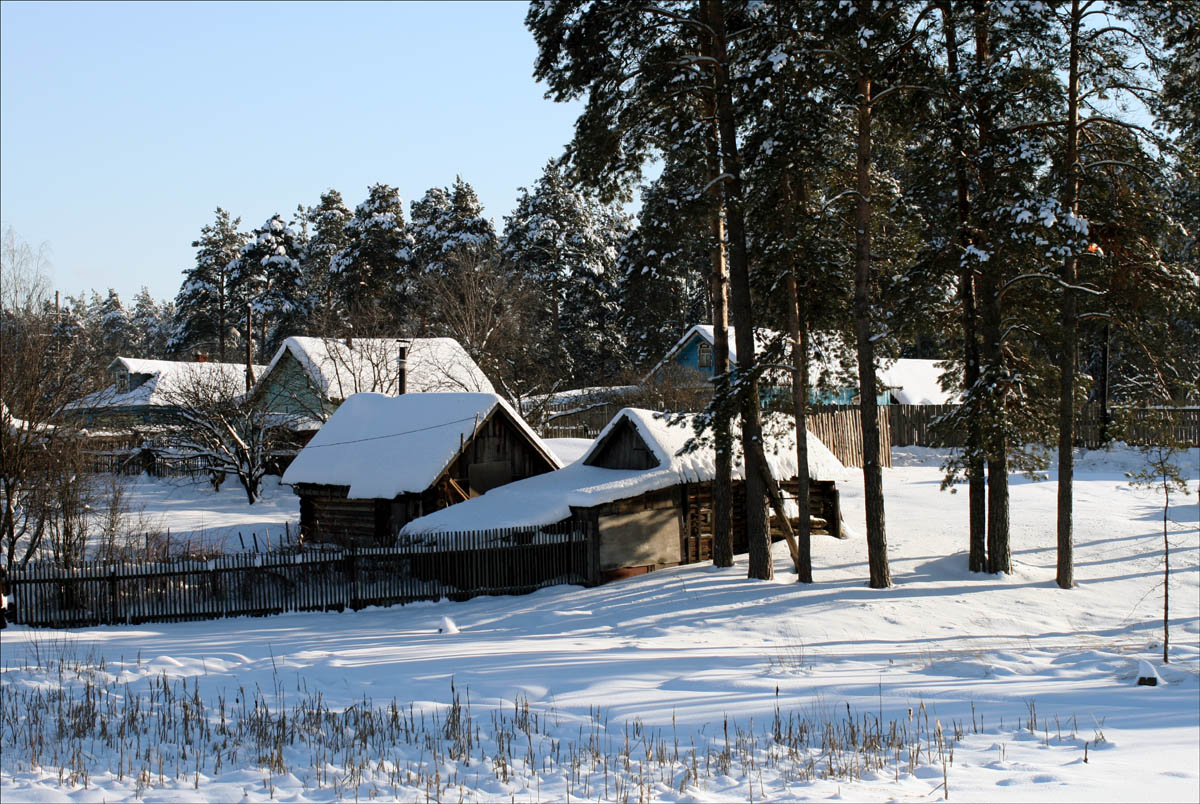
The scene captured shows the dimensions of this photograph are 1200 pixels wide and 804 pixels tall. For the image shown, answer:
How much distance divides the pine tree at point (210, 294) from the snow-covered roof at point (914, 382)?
151 feet

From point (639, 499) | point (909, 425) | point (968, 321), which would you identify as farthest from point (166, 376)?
point (968, 321)

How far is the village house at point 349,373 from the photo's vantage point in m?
41.9

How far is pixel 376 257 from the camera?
59688mm

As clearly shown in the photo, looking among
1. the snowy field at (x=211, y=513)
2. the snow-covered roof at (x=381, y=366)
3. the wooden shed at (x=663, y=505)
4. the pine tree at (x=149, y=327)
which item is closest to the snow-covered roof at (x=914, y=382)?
the snow-covered roof at (x=381, y=366)

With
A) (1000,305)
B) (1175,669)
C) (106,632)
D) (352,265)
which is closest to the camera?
(1175,669)

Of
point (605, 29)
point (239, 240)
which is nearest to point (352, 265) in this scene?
point (239, 240)

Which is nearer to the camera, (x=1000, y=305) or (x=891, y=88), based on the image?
(x=891, y=88)

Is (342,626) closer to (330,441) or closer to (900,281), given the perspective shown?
(330,441)

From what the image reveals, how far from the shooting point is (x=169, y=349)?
247 ft

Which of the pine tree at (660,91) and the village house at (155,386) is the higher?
the pine tree at (660,91)

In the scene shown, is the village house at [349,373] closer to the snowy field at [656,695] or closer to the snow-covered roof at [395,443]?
the snow-covered roof at [395,443]

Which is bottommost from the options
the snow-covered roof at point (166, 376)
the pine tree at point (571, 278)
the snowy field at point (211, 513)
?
the snowy field at point (211, 513)

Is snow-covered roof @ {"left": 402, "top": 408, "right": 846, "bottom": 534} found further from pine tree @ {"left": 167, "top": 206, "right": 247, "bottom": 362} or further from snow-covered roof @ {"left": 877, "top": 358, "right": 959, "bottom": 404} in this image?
pine tree @ {"left": 167, "top": 206, "right": 247, "bottom": 362}

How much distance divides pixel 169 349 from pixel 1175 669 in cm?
7474
